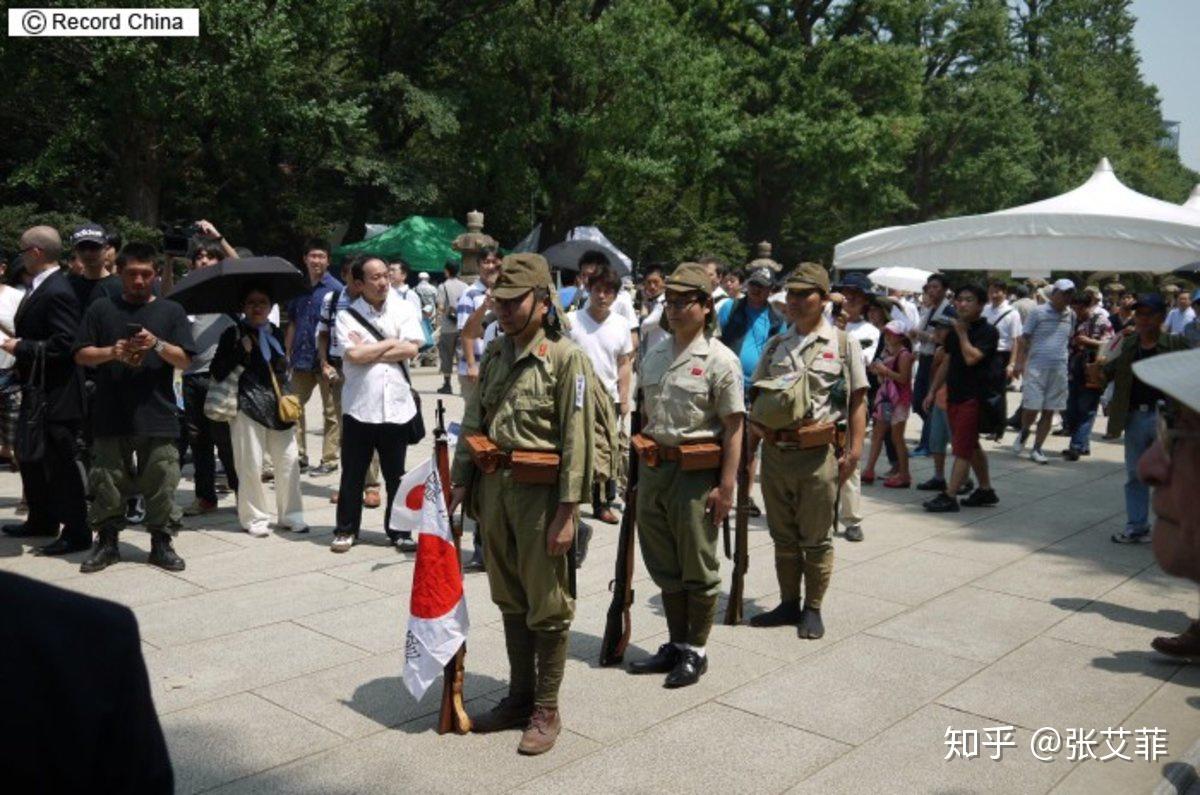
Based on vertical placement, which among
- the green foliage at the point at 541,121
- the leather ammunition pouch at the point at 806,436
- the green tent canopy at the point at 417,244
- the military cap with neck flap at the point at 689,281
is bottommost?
the leather ammunition pouch at the point at 806,436

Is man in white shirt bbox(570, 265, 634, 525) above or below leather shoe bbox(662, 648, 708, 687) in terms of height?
above

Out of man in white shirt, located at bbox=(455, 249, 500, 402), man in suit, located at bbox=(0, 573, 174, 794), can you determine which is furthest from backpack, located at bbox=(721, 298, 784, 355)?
man in suit, located at bbox=(0, 573, 174, 794)

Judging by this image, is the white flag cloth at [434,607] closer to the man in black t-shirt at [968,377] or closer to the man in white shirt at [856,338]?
the man in white shirt at [856,338]

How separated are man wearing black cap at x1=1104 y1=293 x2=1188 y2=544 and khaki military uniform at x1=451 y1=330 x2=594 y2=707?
16.3ft

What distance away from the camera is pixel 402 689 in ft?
16.5

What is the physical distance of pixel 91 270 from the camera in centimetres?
755

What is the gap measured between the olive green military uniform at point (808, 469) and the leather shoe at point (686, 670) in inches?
38.8

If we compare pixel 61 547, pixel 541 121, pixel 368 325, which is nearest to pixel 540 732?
pixel 368 325

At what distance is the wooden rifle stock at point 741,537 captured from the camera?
18.9ft

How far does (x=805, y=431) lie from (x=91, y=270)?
5.03 metres

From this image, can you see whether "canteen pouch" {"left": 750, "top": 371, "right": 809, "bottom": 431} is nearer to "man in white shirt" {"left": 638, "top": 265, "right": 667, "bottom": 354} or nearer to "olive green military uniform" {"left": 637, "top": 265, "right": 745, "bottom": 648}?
"olive green military uniform" {"left": 637, "top": 265, "right": 745, "bottom": 648}

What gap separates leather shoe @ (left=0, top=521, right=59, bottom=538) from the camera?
757 centimetres

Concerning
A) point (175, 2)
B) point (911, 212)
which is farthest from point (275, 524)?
point (911, 212)

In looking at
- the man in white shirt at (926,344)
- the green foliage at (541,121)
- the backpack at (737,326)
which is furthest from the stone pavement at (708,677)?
the green foliage at (541,121)
